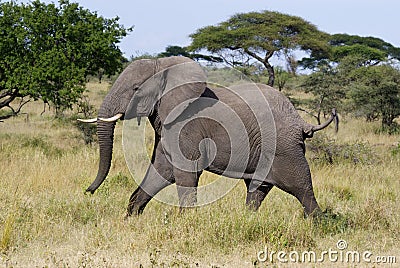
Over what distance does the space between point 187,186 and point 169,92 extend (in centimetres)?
98

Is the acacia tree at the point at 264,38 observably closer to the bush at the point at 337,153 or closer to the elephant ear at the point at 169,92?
the bush at the point at 337,153

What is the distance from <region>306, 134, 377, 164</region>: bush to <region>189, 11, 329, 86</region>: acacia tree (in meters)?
9.47

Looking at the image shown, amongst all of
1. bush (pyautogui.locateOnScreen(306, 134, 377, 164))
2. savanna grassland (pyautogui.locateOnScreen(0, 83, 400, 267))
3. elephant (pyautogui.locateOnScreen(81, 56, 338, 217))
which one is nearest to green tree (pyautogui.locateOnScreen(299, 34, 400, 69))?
bush (pyautogui.locateOnScreen(306, 134, 377, 164))

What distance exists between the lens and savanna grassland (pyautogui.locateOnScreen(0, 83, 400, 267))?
15.9ft

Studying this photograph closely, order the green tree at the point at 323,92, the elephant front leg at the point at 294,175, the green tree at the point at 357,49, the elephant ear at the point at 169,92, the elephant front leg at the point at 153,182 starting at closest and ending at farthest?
1. the elephant front leg at the point at 294,175
2. the elephant ear at the point at 169,92
3. the elephant front leg at the point at 153,182
4. the green tree at the point at 323,92
5. the green tree at the point at 357,49

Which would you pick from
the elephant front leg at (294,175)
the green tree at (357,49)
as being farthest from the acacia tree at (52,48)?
the green tree at (357,49)

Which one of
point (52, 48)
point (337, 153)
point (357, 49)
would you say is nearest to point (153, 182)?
point (337, 153)

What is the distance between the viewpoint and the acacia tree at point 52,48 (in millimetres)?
11977

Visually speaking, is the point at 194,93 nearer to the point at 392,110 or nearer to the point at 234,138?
the point at 234,138

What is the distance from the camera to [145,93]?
593 centimetres

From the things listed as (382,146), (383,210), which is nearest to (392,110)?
(382,146)

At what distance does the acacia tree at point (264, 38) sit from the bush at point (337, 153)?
9467 millimetres

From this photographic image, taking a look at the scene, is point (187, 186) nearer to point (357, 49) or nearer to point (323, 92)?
point (323, 92)

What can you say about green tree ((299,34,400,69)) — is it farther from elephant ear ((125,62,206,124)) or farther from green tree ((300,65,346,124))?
elephant ear ((125,62,206,124))
